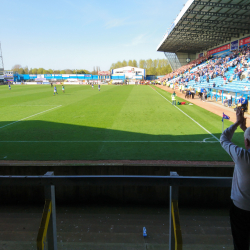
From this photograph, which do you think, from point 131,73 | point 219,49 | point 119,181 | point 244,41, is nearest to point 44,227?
point 119,181

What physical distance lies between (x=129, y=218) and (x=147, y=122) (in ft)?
38.3

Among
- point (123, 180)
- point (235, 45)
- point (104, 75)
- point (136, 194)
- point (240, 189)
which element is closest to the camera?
point (123, 180)

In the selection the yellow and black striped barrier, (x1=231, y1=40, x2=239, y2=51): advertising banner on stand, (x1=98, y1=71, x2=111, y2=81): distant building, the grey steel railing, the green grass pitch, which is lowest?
the green grass pitch

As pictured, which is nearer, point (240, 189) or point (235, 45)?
point (240, 189)

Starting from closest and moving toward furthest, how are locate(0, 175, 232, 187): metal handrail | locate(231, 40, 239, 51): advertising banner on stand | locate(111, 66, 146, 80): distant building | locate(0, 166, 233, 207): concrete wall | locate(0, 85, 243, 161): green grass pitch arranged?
locate(0, 175, 232, 187): metal handrail → locate(0, 166, 233, 207): concrete wall → locate(0, 85, 243, 161): green grass pitch → locate(231, 40, 239, 51): advertising banner on stand → locate(111, 66, 146, 80): distant building

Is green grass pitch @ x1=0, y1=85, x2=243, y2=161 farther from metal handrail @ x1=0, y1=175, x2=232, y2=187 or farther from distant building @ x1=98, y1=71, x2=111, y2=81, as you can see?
distant building @ x1=98, y1=71, x2=111, y2=81

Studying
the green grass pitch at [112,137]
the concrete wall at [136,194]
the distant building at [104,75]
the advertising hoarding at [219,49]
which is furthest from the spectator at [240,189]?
the distant building at [104,75]

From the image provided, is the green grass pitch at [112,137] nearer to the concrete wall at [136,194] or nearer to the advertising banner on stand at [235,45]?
the concrete wall at [136,194]

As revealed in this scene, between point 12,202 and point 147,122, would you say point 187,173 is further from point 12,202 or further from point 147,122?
point 147,122

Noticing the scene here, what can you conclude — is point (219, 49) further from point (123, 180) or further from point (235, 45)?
point (123, 180)

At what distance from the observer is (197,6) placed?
32.6 metres

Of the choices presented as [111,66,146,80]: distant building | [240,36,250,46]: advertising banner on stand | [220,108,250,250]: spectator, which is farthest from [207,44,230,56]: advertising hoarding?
[111,66,146,80]: distant building

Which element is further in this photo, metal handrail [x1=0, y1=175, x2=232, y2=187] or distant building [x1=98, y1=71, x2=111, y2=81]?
distant building [x1=98, y1=71, x2=111, y2=81]

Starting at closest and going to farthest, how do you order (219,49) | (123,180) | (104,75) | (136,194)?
(123,180)
(136,194)
(219,49)
(104,75)
